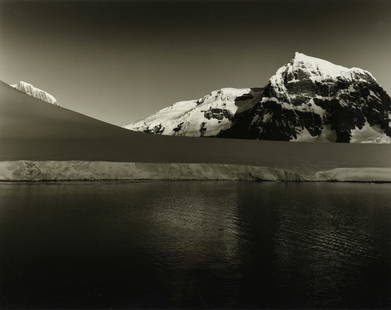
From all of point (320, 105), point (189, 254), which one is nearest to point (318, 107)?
point (320, 105)

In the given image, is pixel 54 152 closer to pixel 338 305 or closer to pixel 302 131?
pixel 338 305

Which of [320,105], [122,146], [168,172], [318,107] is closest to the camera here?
[168,172]

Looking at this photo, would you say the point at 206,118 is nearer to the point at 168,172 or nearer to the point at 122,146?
the point at 122,146

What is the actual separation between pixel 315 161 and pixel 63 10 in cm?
2689

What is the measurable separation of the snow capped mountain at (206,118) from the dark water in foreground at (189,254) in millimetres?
151577

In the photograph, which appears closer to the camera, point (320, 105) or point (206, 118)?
point (320, 105)

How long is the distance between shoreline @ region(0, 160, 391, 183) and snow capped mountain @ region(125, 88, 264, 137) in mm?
135042

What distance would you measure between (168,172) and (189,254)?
19.0m

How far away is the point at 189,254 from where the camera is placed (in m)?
8.86

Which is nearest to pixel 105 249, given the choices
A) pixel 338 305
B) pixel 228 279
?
pixel 228 279

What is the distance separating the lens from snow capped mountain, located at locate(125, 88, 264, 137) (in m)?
173

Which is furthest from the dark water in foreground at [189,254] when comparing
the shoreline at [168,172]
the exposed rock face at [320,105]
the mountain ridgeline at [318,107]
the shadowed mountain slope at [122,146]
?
the exposed rock face at [320,105]

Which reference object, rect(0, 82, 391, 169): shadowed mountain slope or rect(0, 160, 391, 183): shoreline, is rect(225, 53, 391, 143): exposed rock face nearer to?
rect(0, 82, 391, 169): shadowed mountain slope

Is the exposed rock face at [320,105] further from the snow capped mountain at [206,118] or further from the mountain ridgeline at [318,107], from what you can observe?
the snow capped mountain at [206,118]
